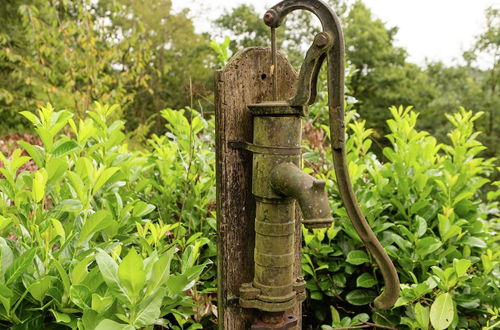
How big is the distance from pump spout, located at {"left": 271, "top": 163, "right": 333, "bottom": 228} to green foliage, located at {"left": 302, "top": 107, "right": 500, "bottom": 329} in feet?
1.62

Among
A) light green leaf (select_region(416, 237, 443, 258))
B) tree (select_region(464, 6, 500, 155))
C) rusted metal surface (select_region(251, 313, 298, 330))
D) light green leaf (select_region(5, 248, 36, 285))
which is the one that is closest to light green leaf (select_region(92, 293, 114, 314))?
light green leaf (select_region(5, 248, 36, 285))

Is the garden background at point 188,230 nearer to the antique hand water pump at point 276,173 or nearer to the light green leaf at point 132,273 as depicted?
the light green leaf at point 132,273

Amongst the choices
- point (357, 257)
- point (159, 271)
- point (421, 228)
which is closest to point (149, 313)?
point (159, 271)

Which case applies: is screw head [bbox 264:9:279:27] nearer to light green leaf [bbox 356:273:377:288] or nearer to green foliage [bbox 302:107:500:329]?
green foliage [bbox 302:107:500:329]

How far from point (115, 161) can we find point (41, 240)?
50 centimetres

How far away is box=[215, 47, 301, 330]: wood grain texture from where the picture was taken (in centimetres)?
94

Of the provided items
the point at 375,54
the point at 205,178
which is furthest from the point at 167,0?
the point at 205,178

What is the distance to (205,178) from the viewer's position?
1618mm

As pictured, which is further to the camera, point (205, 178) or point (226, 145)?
point (205, 178)

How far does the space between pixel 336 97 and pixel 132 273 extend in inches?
18.3

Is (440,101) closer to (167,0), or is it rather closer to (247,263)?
(167,0)

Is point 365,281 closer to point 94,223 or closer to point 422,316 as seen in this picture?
point 422,316

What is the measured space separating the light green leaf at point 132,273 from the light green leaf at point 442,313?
750 millimetres

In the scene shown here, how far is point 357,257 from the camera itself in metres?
1.32
